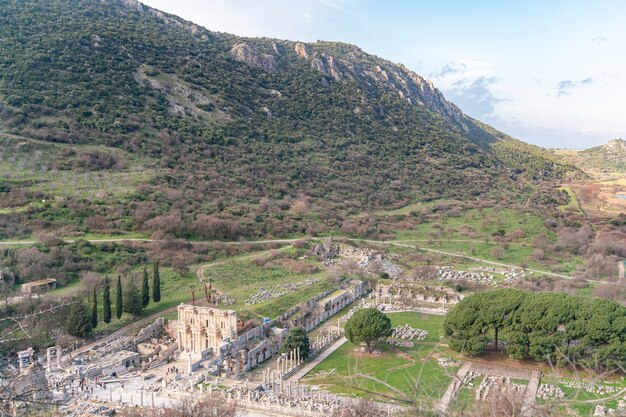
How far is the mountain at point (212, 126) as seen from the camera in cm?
6625

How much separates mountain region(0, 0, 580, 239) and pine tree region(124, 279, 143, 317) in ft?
52.7

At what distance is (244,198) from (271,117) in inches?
1424

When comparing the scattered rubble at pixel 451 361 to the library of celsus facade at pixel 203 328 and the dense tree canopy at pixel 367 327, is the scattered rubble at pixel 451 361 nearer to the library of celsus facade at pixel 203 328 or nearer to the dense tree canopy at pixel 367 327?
the dense tree canopy at pixel 367 327

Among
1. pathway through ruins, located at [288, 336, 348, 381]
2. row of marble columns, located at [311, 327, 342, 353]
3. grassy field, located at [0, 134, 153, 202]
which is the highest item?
grassy field, located at [0, 134, 153, 202]

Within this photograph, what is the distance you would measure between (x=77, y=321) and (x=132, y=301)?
4.52 meters

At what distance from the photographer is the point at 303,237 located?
207 ft

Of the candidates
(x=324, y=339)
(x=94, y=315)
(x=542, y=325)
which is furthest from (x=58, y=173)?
(x=542, y=325)

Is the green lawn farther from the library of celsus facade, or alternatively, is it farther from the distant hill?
the distant hill

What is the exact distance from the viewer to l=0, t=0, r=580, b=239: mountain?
6625 centimetres

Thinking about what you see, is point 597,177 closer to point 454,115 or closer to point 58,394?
point 454,115

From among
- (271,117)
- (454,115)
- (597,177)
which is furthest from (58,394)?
(454,115)

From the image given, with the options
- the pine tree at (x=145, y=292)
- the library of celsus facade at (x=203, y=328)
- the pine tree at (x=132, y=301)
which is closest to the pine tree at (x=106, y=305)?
the pine tree at (x=132, y=301)

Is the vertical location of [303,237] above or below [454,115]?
below

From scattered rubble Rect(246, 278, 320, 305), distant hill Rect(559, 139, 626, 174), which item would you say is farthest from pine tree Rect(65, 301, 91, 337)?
distant hill Rect(559, 139, 626, 174)
